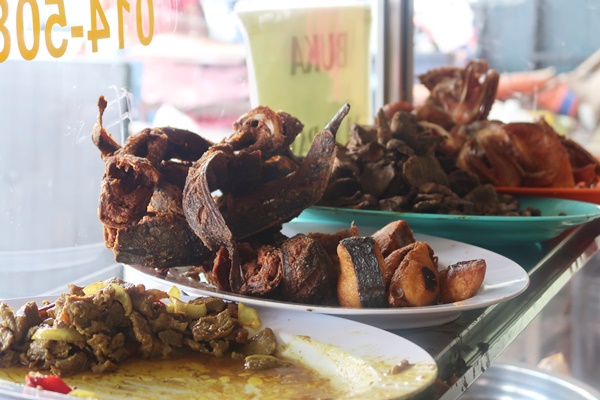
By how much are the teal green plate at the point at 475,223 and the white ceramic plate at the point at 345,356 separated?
0.51 m

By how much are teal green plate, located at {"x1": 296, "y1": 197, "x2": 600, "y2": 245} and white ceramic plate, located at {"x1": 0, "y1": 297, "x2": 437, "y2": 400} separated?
1.67ft

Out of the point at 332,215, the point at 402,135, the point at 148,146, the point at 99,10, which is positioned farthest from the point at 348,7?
the point at 148,146

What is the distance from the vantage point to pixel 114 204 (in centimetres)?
105

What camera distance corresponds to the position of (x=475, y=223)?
138 cm

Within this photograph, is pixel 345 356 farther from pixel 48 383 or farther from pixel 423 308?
pixel 48 383

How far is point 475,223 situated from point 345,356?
0.62 m

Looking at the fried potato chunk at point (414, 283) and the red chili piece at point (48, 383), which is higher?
the fried potato chunk at point (414, 283)

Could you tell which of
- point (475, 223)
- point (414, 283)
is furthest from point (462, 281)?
point (475, 223)

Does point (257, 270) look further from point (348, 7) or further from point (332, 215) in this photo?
point (348, 7)

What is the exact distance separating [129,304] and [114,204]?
195mm

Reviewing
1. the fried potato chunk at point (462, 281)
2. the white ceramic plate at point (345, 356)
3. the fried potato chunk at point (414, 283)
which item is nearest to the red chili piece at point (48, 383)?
the white ceramic plate at point (345, 356)

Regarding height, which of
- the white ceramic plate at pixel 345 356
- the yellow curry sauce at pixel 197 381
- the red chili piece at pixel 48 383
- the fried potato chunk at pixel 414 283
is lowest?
the yellow curry sauce at pixel 197 381

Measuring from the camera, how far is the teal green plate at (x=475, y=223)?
1.38 metres

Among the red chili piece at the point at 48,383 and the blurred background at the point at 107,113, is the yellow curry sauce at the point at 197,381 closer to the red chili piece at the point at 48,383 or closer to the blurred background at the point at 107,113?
the red chili piece at the point at 48,383
